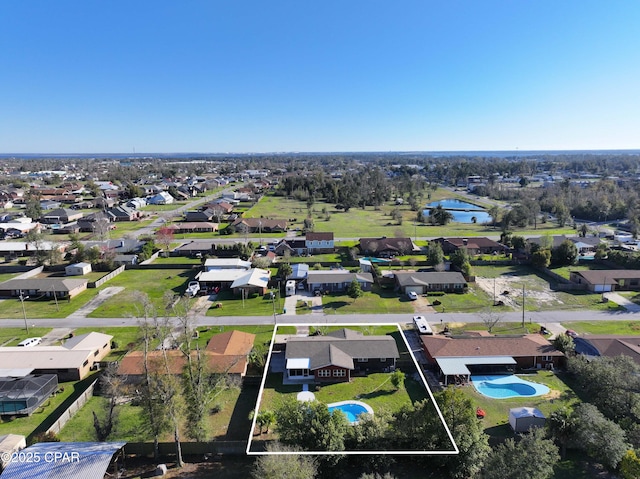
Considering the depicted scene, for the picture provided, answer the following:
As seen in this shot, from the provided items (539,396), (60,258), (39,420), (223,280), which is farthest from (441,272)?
(60,258)

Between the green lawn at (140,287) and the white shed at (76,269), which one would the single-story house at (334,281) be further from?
the white shed at (76,269)

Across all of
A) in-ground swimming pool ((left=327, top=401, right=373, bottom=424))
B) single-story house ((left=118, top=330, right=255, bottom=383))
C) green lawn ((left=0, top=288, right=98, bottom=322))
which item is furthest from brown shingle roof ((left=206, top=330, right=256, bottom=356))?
green lawn ((left=0, top=288, right=98, bottom=322))

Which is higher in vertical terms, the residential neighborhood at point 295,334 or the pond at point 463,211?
the pond at point 463,211

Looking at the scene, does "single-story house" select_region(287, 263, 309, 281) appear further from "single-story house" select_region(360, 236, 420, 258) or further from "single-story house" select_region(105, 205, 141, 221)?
"single-story house" select_region(105, 205, 141, 221)

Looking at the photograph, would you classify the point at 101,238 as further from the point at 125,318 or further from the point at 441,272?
the point at 441,272

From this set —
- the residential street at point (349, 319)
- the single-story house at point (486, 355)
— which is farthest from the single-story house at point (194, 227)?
the single-story house at point (486, 355)
